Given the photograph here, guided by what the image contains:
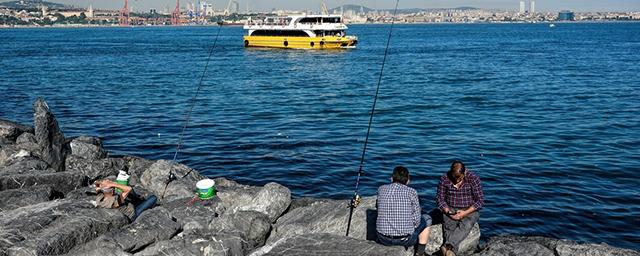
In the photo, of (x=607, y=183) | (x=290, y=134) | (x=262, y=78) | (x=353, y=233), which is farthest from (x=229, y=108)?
(x=353, y=233)

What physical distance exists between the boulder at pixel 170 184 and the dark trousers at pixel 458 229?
5672mm

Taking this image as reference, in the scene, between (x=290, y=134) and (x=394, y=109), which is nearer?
(x=290, y=134)

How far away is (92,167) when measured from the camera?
1438 centimetres

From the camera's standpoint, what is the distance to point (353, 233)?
376 inches

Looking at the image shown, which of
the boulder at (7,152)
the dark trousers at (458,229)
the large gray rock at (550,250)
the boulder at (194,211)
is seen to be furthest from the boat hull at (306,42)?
the dark trousers at (458,229)

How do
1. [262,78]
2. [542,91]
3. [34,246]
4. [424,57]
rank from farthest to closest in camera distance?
[424,57]
[262,78]
[542,91]
[34,246]

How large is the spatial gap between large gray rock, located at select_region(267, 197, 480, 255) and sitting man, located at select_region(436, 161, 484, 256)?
263 millimetres

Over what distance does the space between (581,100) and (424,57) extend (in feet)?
112

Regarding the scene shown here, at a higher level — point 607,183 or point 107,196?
point 107,196

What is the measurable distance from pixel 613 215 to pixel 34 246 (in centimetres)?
1150

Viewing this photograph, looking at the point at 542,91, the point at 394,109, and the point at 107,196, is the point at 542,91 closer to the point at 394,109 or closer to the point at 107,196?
the point at 394,109

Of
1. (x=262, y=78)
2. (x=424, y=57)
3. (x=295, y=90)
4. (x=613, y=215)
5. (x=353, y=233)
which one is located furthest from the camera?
(x=424, y=57)

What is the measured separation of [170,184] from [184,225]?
317cm

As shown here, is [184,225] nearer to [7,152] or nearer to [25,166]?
[25,166]
